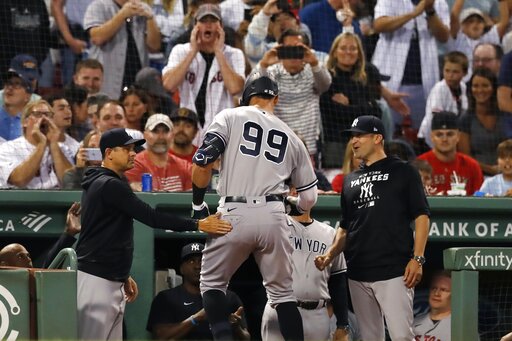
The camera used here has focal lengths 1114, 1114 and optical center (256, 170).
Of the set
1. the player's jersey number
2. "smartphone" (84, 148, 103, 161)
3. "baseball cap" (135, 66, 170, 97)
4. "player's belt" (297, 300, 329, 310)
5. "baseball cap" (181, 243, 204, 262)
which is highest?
"baseball cap" (135, 66, 170, 97)

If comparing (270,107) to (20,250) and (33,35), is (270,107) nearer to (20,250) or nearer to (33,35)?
(20,250)

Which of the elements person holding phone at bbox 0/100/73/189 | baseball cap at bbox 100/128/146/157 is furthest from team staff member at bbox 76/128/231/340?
person holding phone at bbox 0/100/73/189

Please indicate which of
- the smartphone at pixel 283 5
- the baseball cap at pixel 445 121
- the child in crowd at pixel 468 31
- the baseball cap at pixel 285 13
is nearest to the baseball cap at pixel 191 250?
the baseball cap at pixel 445 121

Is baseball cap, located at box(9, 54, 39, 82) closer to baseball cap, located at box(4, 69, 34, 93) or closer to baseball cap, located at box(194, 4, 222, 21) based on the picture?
baseball cap, located at box(4, 69, 34, 93)

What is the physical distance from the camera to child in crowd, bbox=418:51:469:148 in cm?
1065

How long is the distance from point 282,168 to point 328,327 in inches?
66.3

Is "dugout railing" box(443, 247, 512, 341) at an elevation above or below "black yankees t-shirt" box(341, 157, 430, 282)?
below

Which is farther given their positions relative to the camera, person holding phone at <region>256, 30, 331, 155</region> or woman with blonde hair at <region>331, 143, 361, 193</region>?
person holding phone at <region>256, 30, 331, 155</region>

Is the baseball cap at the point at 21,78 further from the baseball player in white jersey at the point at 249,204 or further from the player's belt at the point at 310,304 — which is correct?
the baseball player in white jersey at the point at 249,204

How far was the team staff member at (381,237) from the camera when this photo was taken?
6793mm

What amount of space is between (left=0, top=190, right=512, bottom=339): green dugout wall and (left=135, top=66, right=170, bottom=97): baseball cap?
1.82 metres

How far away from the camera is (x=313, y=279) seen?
25.1ft

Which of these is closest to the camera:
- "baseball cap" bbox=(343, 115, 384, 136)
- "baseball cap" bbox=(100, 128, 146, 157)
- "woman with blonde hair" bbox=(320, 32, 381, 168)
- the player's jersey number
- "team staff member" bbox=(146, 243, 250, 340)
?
the player's jersey number

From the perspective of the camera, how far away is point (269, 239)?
637 cm
